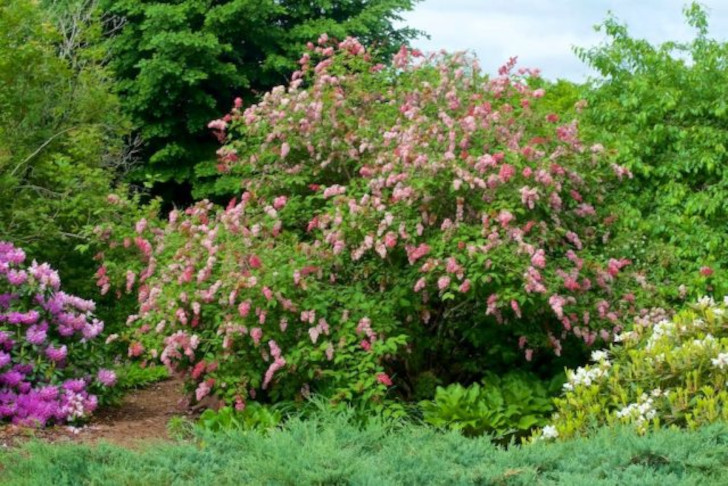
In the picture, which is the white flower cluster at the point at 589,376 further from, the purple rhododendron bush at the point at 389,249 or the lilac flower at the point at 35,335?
the lilac flower at the point at 35,335

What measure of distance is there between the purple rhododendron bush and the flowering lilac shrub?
1.90 ft

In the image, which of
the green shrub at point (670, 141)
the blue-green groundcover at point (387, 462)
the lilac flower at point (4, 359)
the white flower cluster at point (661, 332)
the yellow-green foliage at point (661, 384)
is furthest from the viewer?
the green shrub at point (670, 141)

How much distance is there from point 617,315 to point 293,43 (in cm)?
1332

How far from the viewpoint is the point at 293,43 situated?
19812mm

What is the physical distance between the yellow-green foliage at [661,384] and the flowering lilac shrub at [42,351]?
3.96 meters

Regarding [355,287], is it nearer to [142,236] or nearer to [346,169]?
[346,169]

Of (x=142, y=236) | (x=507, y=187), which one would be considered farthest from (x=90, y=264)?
(x=507, y=187)

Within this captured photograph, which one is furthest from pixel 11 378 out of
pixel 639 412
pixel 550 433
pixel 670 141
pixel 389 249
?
pixel 670 141

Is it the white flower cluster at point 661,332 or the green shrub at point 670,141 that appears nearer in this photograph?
the white flower cluster at point 661,332

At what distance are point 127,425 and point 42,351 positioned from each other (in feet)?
3.17

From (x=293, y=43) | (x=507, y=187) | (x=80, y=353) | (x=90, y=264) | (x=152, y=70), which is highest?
(x=293, y=43)

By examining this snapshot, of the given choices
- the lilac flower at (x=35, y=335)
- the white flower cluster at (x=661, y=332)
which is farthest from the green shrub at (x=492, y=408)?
the lilac flower at (x=35, y=335)

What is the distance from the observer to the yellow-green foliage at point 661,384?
5305mm

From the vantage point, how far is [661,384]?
563 centimetres
